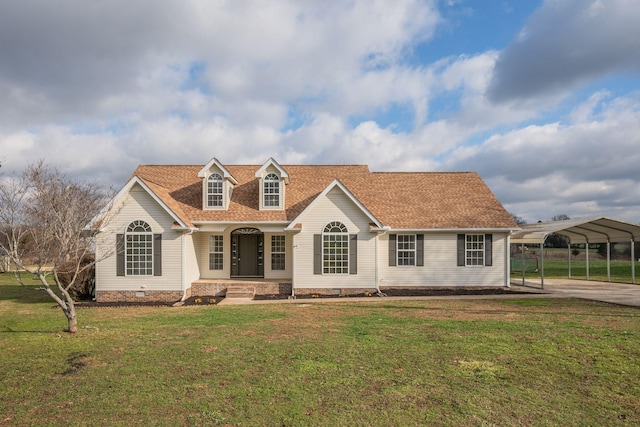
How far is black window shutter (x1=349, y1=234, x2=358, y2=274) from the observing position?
19203mm

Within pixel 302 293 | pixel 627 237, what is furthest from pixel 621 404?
pixel 627 237

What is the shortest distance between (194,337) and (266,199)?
36.8ft

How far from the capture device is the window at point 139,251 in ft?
58.7

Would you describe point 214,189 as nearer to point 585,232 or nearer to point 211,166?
point 211,166

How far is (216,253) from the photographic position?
21.3 meters

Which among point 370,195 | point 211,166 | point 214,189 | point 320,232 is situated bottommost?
point 320,232

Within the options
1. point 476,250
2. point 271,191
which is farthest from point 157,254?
point 476,250

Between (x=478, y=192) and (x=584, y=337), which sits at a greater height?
(x=478, y=192)

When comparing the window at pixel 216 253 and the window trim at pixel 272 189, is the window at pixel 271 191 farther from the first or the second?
the window at pixel 216 253

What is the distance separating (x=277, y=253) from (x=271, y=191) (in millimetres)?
3261

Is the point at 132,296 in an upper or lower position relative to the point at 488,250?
lower

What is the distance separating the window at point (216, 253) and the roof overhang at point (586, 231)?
52.4 feet

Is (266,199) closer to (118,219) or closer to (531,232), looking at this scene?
(118,219)

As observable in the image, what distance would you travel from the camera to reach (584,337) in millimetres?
10258
